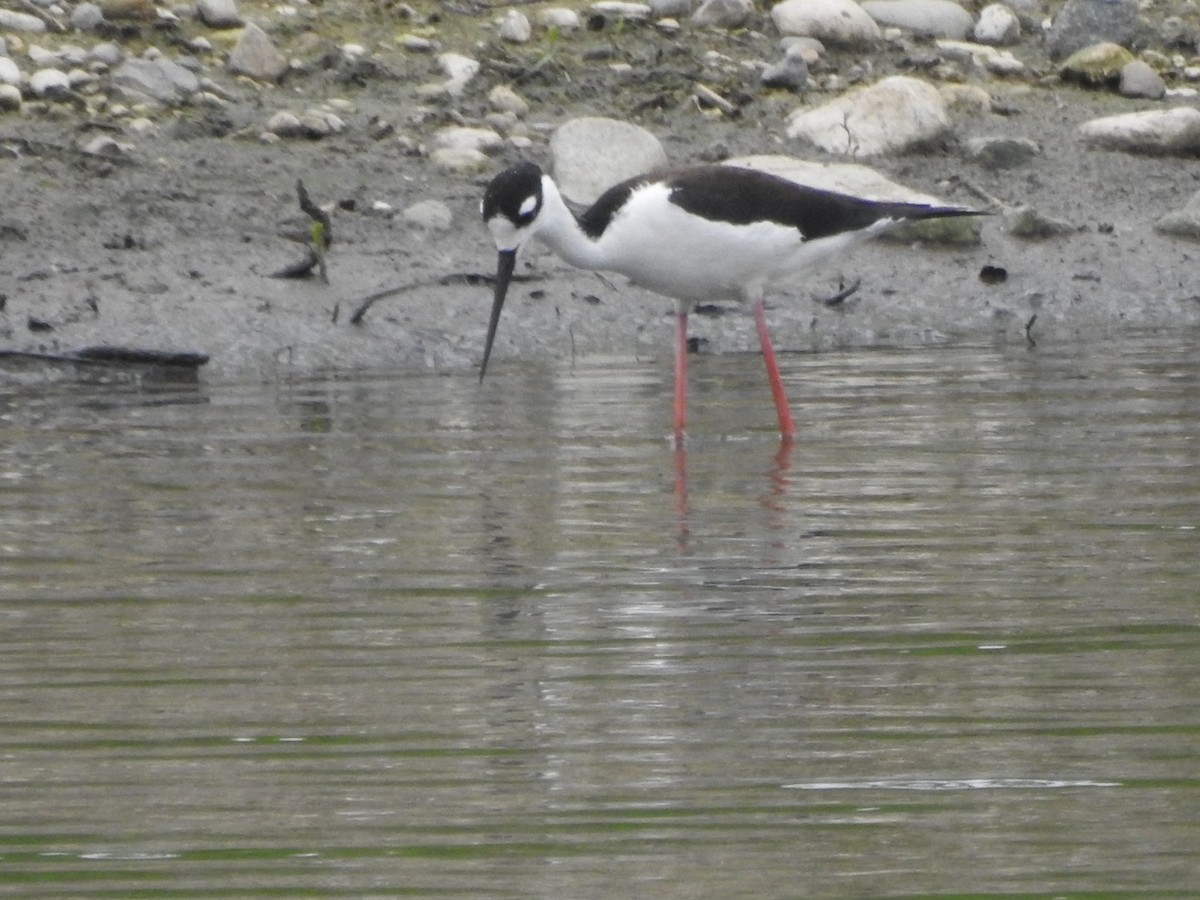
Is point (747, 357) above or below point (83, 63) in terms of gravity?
below

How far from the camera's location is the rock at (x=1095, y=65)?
14.1 metres

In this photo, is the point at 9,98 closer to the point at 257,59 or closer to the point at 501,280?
the point at 257,59

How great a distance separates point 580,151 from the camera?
11914 mm

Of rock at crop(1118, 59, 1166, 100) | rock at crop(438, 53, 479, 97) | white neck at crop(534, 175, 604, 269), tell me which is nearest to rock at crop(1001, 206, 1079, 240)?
rock at crop(1118, 59, 1166, 100)

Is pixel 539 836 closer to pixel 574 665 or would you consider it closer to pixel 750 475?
pixel 574 665

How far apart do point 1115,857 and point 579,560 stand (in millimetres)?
2603

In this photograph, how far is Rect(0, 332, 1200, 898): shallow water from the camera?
3.39 m

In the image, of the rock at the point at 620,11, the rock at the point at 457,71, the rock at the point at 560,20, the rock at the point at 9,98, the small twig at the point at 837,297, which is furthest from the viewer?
the rock at the point at 620,11

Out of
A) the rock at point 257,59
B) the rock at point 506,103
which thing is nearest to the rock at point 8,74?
the rock at point 257,59

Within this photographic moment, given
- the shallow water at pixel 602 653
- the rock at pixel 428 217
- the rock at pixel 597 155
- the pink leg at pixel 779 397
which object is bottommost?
the shallow water at pixel 602 653

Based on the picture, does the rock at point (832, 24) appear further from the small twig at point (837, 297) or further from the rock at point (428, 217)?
the rock at point (428, 217)

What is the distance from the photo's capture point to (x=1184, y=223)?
1247 centimetres

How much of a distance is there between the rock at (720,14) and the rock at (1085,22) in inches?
78.2

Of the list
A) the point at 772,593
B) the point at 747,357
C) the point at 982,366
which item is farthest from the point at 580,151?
the point at 772,593
